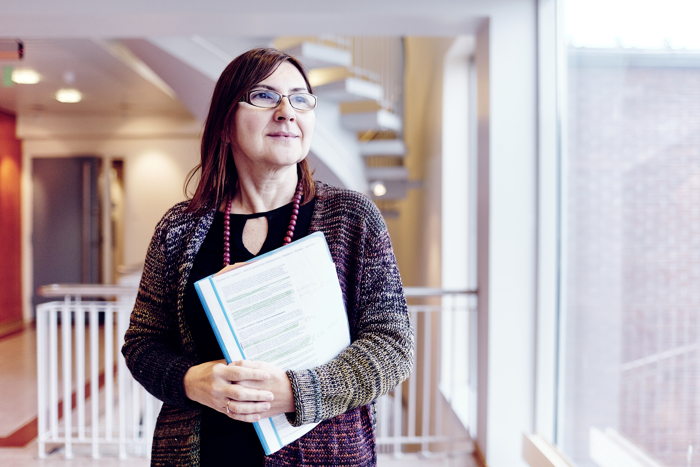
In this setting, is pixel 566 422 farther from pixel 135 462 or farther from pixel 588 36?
pixel 135 462

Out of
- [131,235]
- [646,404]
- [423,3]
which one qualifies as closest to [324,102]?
[423,3]

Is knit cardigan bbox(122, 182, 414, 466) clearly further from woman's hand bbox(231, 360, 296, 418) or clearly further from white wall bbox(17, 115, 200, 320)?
white wall bbox(17, 115, 200, 320)

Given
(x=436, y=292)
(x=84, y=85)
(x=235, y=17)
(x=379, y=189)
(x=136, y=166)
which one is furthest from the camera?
(x=136, y=166)

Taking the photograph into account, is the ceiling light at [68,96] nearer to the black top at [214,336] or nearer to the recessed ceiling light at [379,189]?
the recessed ceiling light at [379,189]

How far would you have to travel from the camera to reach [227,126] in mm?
849

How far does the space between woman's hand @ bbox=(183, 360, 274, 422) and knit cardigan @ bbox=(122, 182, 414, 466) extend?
0.05m

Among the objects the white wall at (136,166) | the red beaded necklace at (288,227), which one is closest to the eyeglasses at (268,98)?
the red beaded necklace at (288,227)

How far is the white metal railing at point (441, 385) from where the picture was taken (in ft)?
8.84

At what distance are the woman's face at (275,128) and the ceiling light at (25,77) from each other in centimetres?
475

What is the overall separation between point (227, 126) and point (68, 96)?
563 cm

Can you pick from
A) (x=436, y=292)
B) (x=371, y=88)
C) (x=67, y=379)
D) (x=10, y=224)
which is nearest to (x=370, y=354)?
(x=436, y=292)

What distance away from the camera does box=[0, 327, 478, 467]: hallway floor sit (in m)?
2.61

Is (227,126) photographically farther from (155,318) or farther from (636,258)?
(636,258)

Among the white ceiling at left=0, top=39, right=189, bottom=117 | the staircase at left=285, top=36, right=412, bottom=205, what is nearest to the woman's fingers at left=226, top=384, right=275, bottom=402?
the staircase at left=285, top=36, right=412, bottom=205
